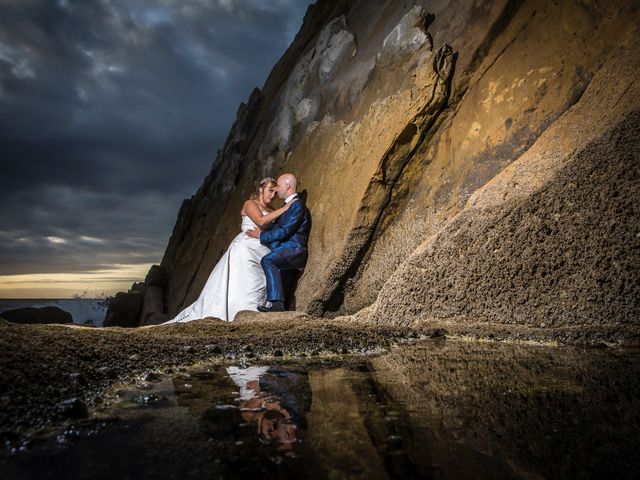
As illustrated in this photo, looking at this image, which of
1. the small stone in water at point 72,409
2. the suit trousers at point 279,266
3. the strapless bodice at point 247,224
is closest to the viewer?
the small stone in water at point 72,409

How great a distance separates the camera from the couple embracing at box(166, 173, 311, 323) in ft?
19.1

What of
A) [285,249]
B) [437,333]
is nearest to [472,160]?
[437,333]

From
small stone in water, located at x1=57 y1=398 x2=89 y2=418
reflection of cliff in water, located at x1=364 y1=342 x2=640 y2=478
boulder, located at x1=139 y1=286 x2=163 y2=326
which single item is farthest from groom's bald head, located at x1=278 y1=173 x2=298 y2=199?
boulder, located at x1=139 y1=286 x2=163 y2=326

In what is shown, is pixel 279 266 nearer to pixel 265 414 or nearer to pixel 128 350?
pixel 128 350

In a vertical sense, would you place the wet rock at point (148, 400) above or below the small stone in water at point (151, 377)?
below

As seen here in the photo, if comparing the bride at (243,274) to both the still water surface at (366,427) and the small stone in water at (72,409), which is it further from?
the small stone in water at (72,409)

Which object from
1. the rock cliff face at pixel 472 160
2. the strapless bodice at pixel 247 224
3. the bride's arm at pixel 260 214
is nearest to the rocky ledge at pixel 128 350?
the rock cliff face at pixel 472 160

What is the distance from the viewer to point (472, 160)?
4445mm

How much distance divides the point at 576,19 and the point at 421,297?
2.94 m

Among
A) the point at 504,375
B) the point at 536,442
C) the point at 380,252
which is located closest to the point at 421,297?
the point at 380,252

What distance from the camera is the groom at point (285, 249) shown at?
578 cm

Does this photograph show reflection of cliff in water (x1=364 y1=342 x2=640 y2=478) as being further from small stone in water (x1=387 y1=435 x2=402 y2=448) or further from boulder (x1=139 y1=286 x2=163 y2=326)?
boulder (x1=139 y1=286 x2=163 y2=326)

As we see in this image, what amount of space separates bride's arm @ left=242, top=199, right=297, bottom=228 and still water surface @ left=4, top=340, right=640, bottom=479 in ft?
13.5

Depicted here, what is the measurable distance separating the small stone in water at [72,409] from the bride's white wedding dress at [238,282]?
4.75m
